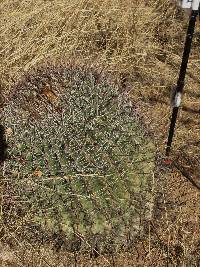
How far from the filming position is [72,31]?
4566 mm

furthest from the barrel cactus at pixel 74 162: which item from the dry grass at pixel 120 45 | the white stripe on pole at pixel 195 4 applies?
the dry grass at pixel 120 45

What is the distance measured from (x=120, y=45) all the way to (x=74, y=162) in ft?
8.04

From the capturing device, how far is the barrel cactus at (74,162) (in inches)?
98.3

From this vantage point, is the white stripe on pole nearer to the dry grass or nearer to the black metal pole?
the black metal pole

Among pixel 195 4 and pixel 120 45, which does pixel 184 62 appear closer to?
pixel 195 4

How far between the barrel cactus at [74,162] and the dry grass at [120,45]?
96 cm

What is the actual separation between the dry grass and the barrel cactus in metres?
0.96

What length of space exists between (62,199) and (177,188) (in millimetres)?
1121

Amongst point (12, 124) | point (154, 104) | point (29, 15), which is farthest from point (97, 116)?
point (29, 15)

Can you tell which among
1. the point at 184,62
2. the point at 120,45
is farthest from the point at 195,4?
the point at 120,45

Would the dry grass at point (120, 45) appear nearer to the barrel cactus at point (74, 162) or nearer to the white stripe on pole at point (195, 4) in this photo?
the barrel cactus at point (74, 162)

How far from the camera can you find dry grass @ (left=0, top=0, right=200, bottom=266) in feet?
13.2

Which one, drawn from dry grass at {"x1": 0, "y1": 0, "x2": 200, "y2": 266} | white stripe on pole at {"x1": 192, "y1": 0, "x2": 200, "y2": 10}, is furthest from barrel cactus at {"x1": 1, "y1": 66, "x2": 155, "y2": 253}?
dry grass at {"x1": 0, "y1": 0, "x2": 200, "y2": 266}

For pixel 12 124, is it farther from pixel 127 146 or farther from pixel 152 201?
pixel 152 201
